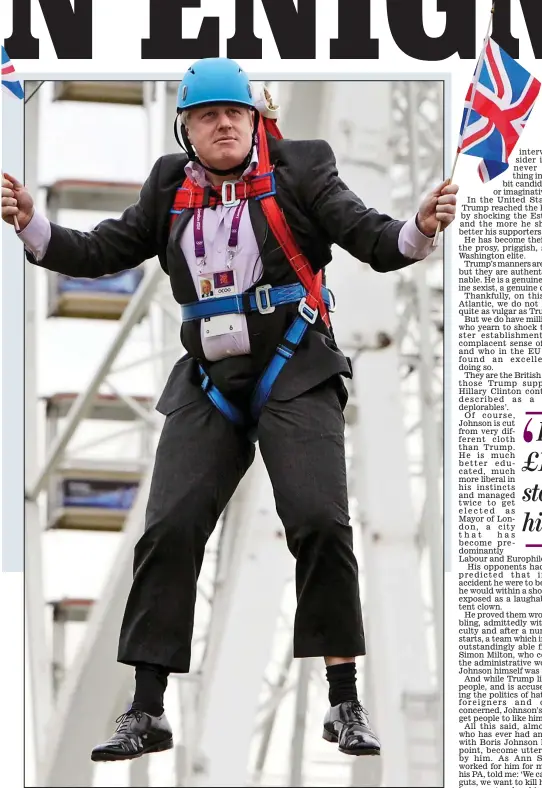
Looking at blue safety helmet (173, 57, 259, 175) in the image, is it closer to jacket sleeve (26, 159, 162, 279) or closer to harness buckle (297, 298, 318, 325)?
jacket sleeve (26, 159, 162, 279)

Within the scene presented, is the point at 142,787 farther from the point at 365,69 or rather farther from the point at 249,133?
the point at 249,133

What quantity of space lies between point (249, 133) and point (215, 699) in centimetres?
835

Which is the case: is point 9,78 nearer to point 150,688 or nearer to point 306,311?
point 306,311

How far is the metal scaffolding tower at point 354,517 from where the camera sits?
1273 cm

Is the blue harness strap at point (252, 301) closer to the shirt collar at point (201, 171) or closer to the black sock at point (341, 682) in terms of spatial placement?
the shirt collar at point (201, 171)

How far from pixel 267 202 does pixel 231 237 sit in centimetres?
17

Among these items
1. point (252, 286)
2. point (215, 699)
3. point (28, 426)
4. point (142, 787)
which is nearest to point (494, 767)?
point (252, 286)

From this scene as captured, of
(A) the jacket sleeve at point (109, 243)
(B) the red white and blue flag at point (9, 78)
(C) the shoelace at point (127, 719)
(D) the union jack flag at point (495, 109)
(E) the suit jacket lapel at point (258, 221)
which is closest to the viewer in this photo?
(C) the shoelace at point (127, 719)

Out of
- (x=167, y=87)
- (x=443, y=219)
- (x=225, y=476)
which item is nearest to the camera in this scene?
(x=443, y=219)

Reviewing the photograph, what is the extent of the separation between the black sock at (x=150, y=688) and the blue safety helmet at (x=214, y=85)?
1.84 m

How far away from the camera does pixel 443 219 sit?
227 inches

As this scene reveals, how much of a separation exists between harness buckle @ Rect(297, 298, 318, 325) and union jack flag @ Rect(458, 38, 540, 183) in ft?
2.63

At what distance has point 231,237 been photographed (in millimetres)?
6086

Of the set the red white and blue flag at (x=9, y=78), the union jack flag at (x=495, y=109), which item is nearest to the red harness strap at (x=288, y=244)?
the union jack flag at (x=495, y=109)
